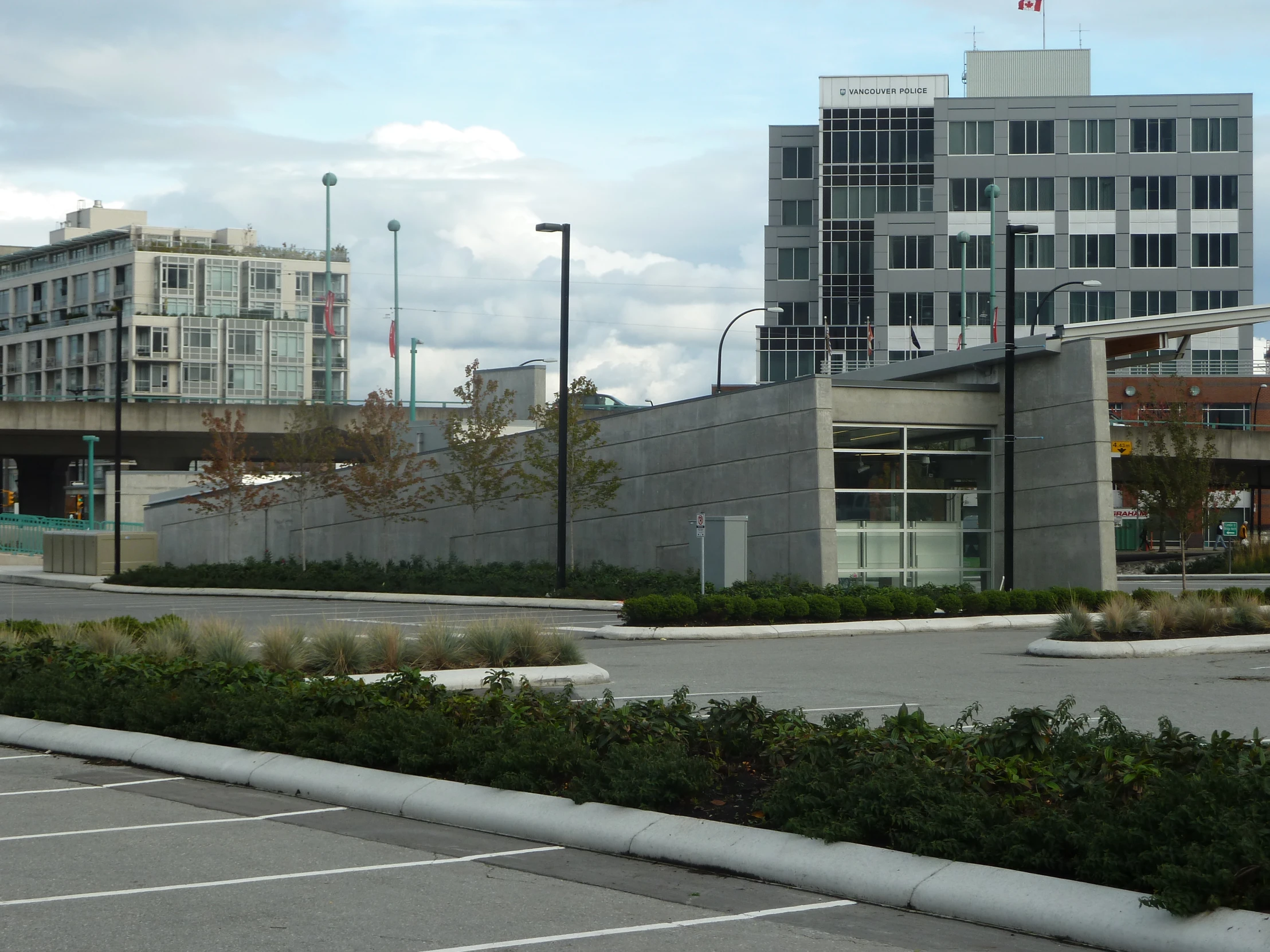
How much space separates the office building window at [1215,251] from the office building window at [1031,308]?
8503 millimetres

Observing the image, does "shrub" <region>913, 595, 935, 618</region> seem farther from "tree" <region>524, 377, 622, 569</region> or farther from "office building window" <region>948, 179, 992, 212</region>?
"office building window" <region>948, 179, 992, 212</region>

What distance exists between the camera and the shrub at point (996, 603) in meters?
28.5

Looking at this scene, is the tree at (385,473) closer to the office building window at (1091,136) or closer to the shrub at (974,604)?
the shrub at (974,604)

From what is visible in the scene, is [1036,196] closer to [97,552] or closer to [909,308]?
[909,308]

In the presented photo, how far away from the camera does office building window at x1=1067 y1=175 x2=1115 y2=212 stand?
279ft

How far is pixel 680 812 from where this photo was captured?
897 cm

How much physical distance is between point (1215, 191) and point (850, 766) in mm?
84206

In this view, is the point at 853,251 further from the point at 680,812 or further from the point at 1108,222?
the point at 680,812

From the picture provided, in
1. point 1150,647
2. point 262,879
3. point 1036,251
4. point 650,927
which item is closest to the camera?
point 650,927

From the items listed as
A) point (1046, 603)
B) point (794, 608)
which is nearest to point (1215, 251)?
point (1046, 603)

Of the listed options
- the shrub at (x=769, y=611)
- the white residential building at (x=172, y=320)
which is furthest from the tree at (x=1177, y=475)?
the white residential building at (x=172, y=320)

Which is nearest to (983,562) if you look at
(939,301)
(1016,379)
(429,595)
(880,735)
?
(1016,379)

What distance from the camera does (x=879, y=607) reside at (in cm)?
2712

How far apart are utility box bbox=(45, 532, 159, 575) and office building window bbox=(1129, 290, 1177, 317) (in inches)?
2246
